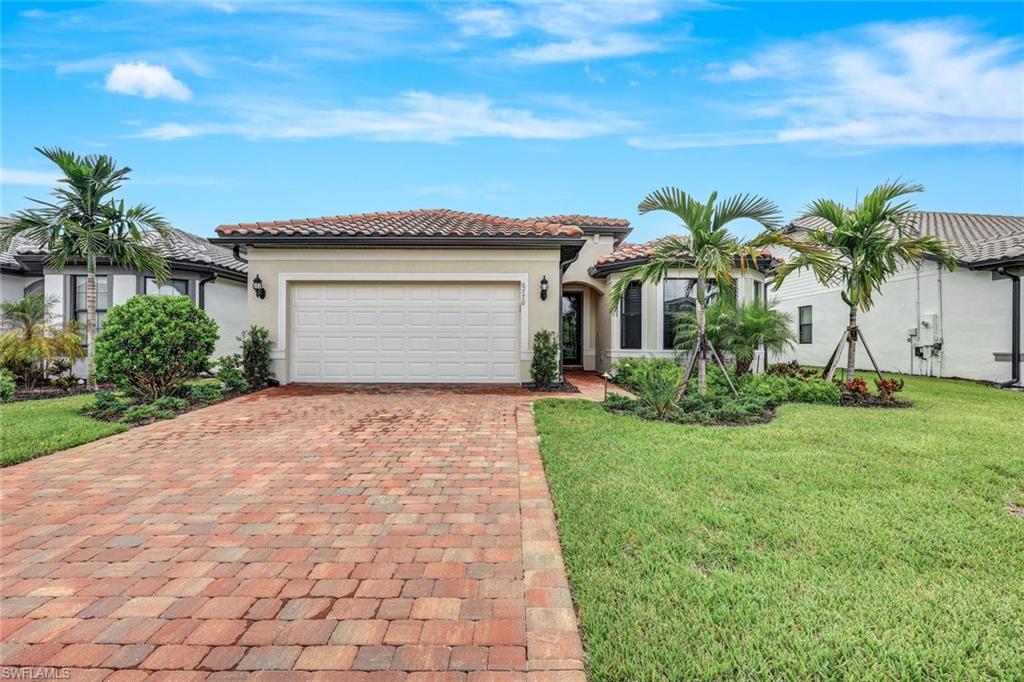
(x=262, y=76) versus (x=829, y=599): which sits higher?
(x=262, y=76)

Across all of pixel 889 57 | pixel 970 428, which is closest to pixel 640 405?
pixel 970 428

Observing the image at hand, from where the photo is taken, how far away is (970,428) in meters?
5.90

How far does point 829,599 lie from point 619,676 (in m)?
1.24

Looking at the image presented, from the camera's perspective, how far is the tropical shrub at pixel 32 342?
30.2 feet

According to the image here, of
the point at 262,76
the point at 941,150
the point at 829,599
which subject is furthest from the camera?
the point at 941,150

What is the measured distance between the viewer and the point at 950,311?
1215 centimetres

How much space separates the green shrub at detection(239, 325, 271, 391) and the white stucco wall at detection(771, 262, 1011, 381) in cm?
1173

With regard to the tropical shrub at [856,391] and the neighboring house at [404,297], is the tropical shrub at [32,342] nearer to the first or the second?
the neighboring house at [404,297]

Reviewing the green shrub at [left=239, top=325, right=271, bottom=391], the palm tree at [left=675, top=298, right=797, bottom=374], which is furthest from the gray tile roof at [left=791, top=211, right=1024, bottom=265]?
the green shrub at [left=239, top=325, right=271, bottom=391]

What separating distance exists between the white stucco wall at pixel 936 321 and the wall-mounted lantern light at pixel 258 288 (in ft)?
38.9

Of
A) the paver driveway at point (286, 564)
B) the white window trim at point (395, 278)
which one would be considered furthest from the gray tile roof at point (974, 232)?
the paver driveway at point (286, 564)

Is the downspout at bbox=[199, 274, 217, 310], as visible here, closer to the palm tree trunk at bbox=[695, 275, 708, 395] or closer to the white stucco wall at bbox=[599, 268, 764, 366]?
the white stucco wall at bbox=[599, 268, 764, 366]

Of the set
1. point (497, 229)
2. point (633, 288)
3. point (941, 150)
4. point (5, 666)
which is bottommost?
point (5, 666)

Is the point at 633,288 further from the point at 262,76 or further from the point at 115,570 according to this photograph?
the point at 115,570
